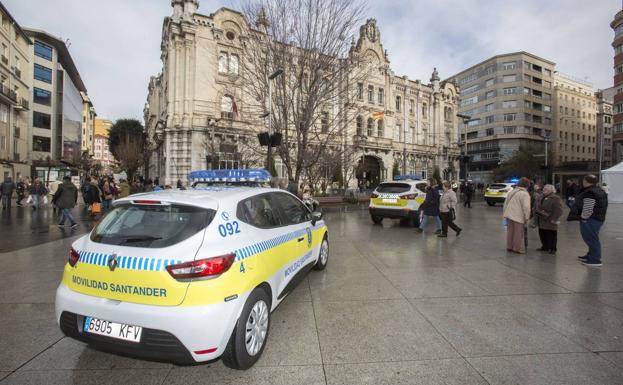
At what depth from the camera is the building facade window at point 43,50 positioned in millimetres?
42641

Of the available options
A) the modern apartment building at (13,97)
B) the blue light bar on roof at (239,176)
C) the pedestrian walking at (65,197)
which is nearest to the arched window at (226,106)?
the modern apartment building at (13,97)

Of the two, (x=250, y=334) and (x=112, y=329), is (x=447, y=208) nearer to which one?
(x=250, y=334)

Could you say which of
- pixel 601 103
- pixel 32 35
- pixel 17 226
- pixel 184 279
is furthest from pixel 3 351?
pixel 601 103

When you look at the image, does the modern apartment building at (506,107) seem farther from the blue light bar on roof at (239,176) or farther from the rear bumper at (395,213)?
the blue light bar on roof at (239,176)

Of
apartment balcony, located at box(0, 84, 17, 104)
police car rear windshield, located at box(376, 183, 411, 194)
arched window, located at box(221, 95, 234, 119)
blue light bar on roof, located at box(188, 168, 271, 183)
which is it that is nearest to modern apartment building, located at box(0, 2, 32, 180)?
apartment balcony, located at box(0, 84, 17, 104)

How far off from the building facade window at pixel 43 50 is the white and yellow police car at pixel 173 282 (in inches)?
2217

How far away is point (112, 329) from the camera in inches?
95.5

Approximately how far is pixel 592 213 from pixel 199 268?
22.5ft

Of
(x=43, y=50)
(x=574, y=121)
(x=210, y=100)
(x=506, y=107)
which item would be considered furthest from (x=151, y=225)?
(x=574, y=121)

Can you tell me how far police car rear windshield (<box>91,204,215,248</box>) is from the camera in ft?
8.43

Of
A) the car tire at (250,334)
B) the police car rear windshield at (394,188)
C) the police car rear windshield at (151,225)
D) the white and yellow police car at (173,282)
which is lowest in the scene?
the car tire at (250,334)

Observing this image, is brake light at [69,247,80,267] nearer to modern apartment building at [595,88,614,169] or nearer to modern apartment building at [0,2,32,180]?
modern apartment building at [0,2,32,180]

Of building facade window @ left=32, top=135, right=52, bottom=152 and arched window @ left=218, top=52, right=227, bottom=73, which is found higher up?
arched window @ left=218, top=52, right=227, bottom=73

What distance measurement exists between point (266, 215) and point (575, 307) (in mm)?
4009
